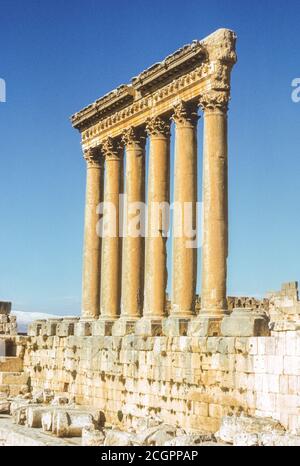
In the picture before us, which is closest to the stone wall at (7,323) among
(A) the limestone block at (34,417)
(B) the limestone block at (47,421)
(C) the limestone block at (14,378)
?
(C) the limestone block at (14,378)

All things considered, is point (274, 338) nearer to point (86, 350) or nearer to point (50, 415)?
point (50, 415)

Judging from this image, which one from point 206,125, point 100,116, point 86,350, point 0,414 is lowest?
point 0,414

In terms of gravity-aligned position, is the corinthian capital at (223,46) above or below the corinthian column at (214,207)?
above

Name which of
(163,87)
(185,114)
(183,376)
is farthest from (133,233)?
(183,376)

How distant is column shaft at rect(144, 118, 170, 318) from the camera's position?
23.7 metres

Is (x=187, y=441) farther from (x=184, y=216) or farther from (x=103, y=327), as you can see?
(x=103, y=327)

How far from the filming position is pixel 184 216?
22.5 metres

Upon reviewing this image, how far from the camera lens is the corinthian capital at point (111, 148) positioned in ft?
91.6

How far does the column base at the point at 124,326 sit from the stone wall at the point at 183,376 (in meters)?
0.39

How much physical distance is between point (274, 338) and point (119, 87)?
12.7 m

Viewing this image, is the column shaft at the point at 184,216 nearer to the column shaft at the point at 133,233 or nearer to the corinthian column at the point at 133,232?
the corinthian column at the point at 133,232
